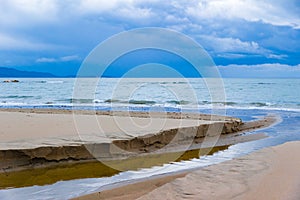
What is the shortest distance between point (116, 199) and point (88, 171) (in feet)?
6.40

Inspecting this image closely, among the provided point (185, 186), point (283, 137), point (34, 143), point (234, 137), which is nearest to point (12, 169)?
point (34, 143)

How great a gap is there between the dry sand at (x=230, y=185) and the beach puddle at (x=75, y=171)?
1200mm

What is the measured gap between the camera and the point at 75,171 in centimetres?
Result: 691

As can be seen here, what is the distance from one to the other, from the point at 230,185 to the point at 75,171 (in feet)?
10.6

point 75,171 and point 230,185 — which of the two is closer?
point 230,185

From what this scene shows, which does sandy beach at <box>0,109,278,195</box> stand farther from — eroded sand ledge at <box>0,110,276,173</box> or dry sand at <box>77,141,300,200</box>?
dry sand at <box>77,141,300,200</box>

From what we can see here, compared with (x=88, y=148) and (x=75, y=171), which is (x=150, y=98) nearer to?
(x=88, y=148)

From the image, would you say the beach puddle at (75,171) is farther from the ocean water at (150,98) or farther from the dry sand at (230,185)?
the ocean water at (150,98)

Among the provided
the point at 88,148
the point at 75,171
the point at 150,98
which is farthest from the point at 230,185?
the point at 150,98

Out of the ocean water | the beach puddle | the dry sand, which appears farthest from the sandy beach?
the ocean water

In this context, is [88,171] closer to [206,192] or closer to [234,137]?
[206,192]

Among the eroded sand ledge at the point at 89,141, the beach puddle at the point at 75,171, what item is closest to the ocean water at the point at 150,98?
the eroded sand ledge at the point at 89,141

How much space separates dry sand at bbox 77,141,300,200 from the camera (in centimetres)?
467

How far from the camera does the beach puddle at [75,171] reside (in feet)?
20.3
